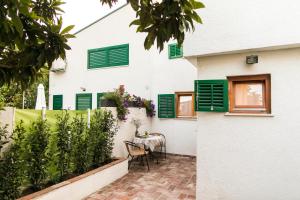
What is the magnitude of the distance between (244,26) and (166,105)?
5.65 metres

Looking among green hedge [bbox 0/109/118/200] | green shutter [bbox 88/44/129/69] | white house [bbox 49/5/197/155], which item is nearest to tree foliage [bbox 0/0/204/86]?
green hedge [bbox 0/109/118/200]

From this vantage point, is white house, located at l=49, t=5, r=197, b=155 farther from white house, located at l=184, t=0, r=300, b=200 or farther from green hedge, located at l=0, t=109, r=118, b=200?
white house, located at l=184, t=0, r=300, b=200

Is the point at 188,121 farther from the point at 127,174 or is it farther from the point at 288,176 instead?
the point at 288,176

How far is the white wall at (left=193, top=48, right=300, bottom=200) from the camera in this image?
3676mm

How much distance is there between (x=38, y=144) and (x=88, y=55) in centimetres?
764

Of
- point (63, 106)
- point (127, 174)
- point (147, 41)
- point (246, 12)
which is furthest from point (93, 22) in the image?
point (147, 41)

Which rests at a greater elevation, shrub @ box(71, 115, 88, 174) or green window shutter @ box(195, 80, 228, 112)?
green window shutter @ box(195, 80, 228, 112)

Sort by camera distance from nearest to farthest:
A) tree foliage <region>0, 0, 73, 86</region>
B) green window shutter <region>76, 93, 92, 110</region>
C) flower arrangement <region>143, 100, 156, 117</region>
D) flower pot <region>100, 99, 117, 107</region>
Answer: tree foliage <region>0, 0, 73, 86</region> → flower pot <region>100, 99, 117, 107</region> → flower arrangement <region>143, 100, 156, 117</region> → green window shutter <region>76, 93, 92, 110</region>

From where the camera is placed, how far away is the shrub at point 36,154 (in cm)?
413

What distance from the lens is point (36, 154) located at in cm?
420

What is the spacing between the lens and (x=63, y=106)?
11.8 metres

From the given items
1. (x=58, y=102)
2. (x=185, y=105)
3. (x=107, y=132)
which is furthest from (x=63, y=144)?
(x=58, y=102)

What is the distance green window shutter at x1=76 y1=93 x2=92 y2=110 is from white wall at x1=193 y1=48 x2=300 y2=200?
7.59m

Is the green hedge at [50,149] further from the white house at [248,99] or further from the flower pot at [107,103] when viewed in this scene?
the white house at [248,99]
